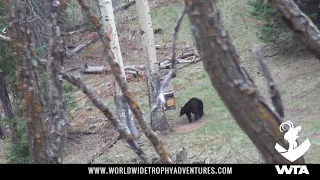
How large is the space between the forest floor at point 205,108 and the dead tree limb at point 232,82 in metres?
4.57

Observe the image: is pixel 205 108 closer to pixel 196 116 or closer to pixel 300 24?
pixel 196 116

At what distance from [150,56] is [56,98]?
9.12m

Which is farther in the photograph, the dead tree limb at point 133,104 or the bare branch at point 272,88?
the dead tree limb at point 133,104

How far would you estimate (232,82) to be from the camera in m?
2.72

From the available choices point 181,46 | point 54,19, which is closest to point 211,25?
point 54,19

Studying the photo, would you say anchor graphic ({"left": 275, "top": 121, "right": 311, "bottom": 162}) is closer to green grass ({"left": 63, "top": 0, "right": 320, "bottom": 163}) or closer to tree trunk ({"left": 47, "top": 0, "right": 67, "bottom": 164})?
tree trunk ({"left": 47, "top": 0, "right": 67, "bottom": 164})

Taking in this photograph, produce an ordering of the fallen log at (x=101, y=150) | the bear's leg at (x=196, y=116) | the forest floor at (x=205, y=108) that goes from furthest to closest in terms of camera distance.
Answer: the bear's leg at (x=196, y=116) → the fallen log at (x=101, y=150) → the forest floor at (x=205, y=108)

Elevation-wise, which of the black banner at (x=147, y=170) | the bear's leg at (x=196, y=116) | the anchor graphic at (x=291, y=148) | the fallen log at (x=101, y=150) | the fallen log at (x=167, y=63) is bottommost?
the fallen log at (x=101, y=150)

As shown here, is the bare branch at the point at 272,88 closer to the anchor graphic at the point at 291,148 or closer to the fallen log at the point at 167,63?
the anchor graphic at the point at 291,148

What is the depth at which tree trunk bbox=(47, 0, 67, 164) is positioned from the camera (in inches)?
136

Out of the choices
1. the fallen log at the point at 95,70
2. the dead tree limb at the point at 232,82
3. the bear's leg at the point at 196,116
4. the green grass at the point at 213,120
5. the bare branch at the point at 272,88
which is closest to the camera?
the dead tree limb at the point at 232,82

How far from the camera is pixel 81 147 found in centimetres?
1258

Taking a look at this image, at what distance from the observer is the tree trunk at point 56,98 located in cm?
345

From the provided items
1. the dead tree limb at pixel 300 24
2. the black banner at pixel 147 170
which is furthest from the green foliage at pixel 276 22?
the black banner at pixel 147 170
